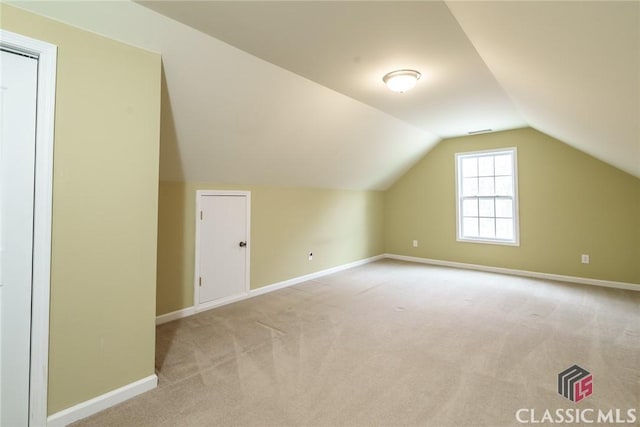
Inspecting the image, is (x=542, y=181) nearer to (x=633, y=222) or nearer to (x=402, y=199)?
(x=633, y=222)

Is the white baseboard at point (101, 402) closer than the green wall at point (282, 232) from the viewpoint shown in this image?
Yes

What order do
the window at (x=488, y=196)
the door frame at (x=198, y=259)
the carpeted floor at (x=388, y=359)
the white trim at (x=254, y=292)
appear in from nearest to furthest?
1. the carpeted floor at (x=388, y=359)
2. the white trim at (x=254, y=292)
3. the door frame at (x=198, y=259)
4. the window at (x=488, y=196)

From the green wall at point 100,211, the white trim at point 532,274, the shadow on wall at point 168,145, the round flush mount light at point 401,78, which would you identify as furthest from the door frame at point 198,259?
the white trim at point 532,274

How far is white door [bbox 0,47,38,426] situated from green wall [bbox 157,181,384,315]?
145cm

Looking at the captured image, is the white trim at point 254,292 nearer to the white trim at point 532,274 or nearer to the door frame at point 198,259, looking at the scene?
the door frame at point 198,259

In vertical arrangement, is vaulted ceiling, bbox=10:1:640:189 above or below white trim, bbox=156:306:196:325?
above

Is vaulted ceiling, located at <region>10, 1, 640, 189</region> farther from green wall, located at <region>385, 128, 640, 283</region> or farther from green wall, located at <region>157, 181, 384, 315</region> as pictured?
green wall, located at <region>385, 128, 640, 283</region>

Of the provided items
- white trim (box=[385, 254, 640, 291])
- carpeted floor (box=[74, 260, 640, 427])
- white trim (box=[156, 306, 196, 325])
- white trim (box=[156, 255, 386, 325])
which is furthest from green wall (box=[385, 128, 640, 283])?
white trim (box=[156, 306, 196, 325])

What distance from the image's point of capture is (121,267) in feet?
6.14

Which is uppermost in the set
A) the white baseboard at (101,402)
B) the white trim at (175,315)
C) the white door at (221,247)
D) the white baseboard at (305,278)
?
the white door at (221,247)

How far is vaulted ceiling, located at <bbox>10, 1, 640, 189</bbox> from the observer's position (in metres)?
1.66

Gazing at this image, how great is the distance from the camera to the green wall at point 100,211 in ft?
5.43

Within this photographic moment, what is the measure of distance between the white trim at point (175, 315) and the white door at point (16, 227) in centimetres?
144

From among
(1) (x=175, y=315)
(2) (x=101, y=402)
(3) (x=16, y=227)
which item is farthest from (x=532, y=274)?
(3) (x=16, y=227)
